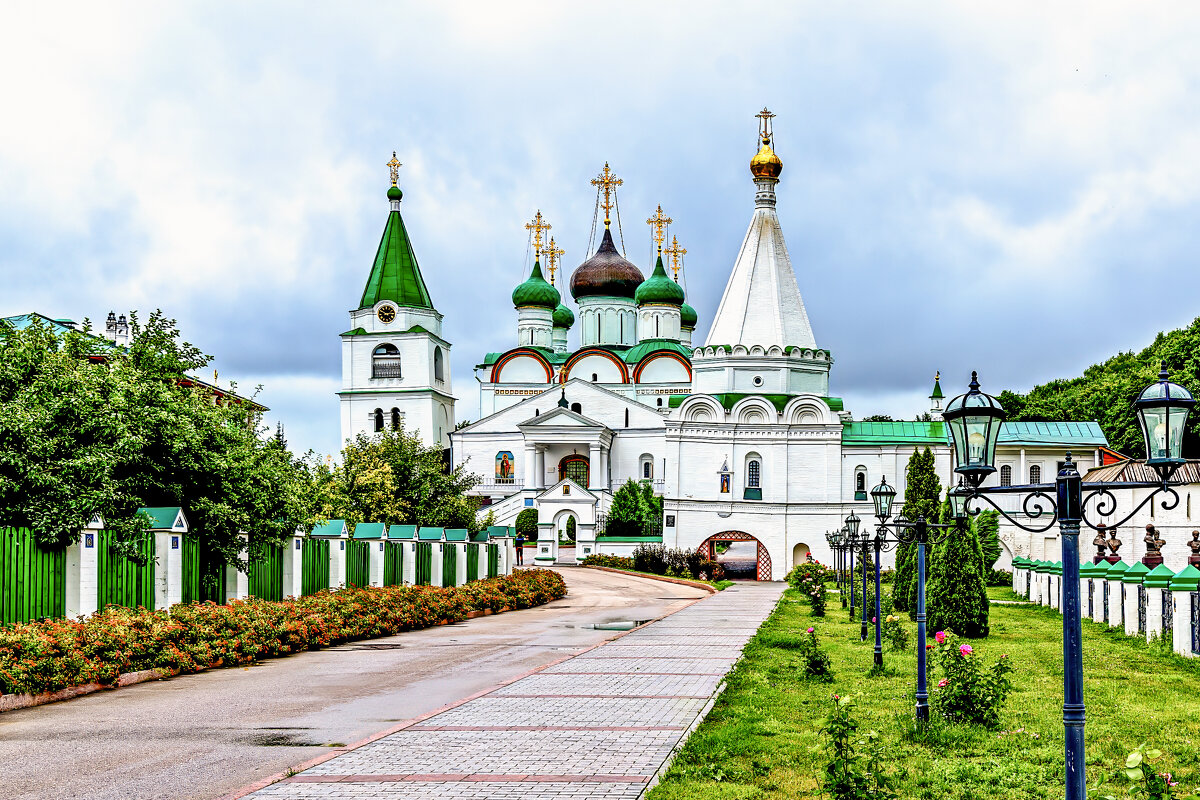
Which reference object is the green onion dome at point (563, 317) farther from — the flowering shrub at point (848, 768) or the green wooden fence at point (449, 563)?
the flowering shrub at point (848, 768)

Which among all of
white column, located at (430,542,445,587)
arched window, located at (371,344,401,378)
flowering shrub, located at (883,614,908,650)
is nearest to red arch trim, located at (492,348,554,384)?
arched window, located at (371,344,401,378)

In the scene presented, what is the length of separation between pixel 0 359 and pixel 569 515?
37186 mm

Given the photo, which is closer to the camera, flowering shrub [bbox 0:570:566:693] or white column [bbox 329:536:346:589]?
flowering shrub [bbox 0:570:566:693]

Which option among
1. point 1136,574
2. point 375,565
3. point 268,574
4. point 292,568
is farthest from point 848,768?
point 375,565

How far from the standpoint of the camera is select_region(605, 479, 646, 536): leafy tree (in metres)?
51.8

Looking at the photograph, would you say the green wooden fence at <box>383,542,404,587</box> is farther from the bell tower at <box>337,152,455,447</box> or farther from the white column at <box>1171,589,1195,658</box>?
the bell tower at <box>337,152,455,447</box>

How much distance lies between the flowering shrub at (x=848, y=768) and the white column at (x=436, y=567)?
2121 cm

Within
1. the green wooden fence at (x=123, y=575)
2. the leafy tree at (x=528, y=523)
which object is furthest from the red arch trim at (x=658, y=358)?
the green wooden fence at (x=123, y=575)

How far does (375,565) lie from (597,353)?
41286 mm

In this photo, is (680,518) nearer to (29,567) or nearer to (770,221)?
(770,221)

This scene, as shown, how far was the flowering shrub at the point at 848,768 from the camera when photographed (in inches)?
261

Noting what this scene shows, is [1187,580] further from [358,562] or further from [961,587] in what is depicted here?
[358,562]

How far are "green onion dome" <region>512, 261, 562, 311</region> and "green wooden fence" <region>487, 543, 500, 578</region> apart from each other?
112 feet

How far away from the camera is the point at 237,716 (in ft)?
36.6
